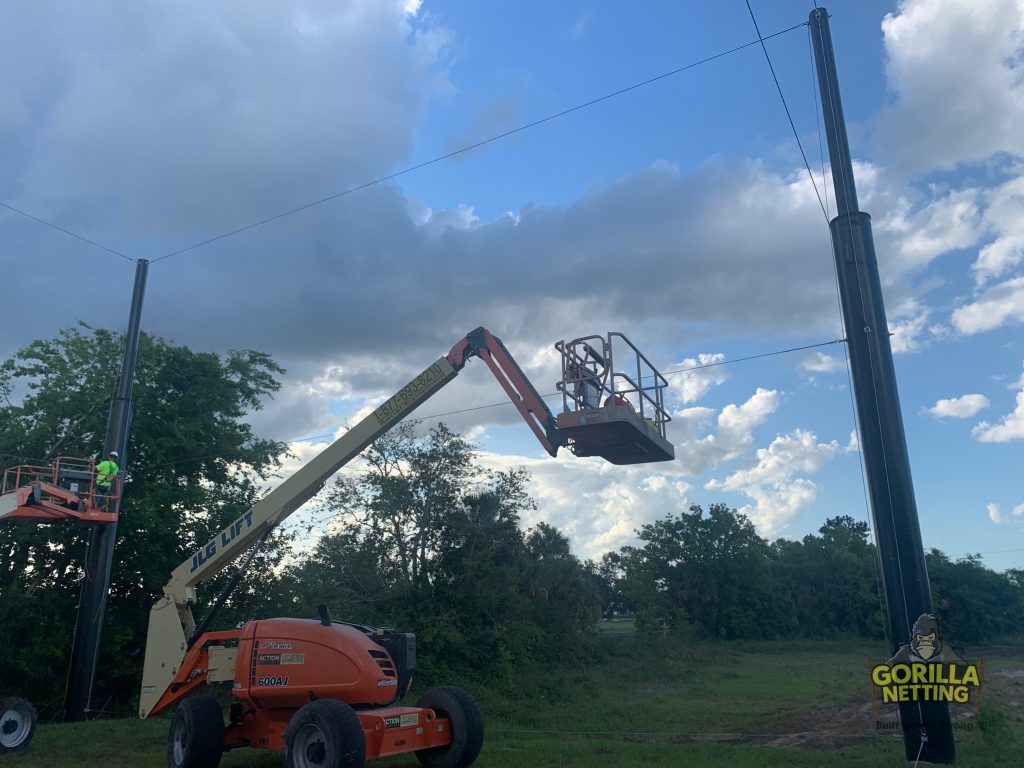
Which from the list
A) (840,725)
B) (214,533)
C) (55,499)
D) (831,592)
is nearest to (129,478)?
(214,533)

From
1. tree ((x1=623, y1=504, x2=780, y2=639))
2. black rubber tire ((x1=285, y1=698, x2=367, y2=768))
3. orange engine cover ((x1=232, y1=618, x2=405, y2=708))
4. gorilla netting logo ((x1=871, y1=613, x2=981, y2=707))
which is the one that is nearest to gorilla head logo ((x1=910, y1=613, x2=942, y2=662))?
gorilla netting logo ((x1=871, y1=613, x2=981, y2=707))

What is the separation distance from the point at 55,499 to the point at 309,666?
8627mm

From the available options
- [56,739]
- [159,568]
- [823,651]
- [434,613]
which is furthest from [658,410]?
[823,651]

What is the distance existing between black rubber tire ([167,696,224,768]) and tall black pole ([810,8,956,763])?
32.3ft

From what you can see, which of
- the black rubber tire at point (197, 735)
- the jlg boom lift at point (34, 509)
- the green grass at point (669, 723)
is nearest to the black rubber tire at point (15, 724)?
the jlg boom lift at point (34, 509)

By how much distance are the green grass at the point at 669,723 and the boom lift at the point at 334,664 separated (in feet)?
3.91

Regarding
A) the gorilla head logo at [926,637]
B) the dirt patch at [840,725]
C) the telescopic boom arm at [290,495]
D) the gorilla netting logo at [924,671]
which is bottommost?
the dirt patch at [840,725]

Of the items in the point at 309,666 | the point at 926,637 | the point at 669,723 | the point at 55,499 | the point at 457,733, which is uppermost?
the point at 55,499

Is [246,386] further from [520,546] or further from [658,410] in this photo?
[658,410]

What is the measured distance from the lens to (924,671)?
35.1ft

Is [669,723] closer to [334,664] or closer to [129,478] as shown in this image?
[334,664]

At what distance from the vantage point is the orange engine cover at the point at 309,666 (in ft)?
33.3

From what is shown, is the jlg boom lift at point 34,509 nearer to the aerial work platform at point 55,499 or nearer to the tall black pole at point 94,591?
the aerial work platform at point 55,499

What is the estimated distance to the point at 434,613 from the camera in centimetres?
2434
